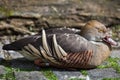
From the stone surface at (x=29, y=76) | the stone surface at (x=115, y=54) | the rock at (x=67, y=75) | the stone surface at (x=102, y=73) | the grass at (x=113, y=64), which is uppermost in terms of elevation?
the stone surface at (x=29, y=76)

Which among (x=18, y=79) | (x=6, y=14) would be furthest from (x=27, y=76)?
(x=6, y=14)

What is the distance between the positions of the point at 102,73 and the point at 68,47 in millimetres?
563

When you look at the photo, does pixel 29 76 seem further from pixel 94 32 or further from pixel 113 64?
pixel 113 64

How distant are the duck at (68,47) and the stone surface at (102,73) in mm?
89

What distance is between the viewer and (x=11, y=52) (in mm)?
7004

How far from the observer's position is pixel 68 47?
6.07 meters

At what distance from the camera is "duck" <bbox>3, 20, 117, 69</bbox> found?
6.07 metres

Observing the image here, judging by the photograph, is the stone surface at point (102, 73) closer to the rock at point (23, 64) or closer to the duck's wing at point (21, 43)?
the rock at point (23, 64)

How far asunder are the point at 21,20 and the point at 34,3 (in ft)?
1.42

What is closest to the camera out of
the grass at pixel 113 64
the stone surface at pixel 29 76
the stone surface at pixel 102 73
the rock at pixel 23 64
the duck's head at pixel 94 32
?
the stone surface at pixel 29 76

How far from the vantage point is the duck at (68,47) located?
6066mm

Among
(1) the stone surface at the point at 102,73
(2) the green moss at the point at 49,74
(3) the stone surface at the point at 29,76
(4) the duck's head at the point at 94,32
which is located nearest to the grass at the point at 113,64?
(1) the stone surface at the point at 102,73

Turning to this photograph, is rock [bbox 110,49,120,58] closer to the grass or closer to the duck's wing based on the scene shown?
the grass

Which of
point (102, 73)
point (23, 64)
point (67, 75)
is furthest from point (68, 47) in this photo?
point (23, 64)
